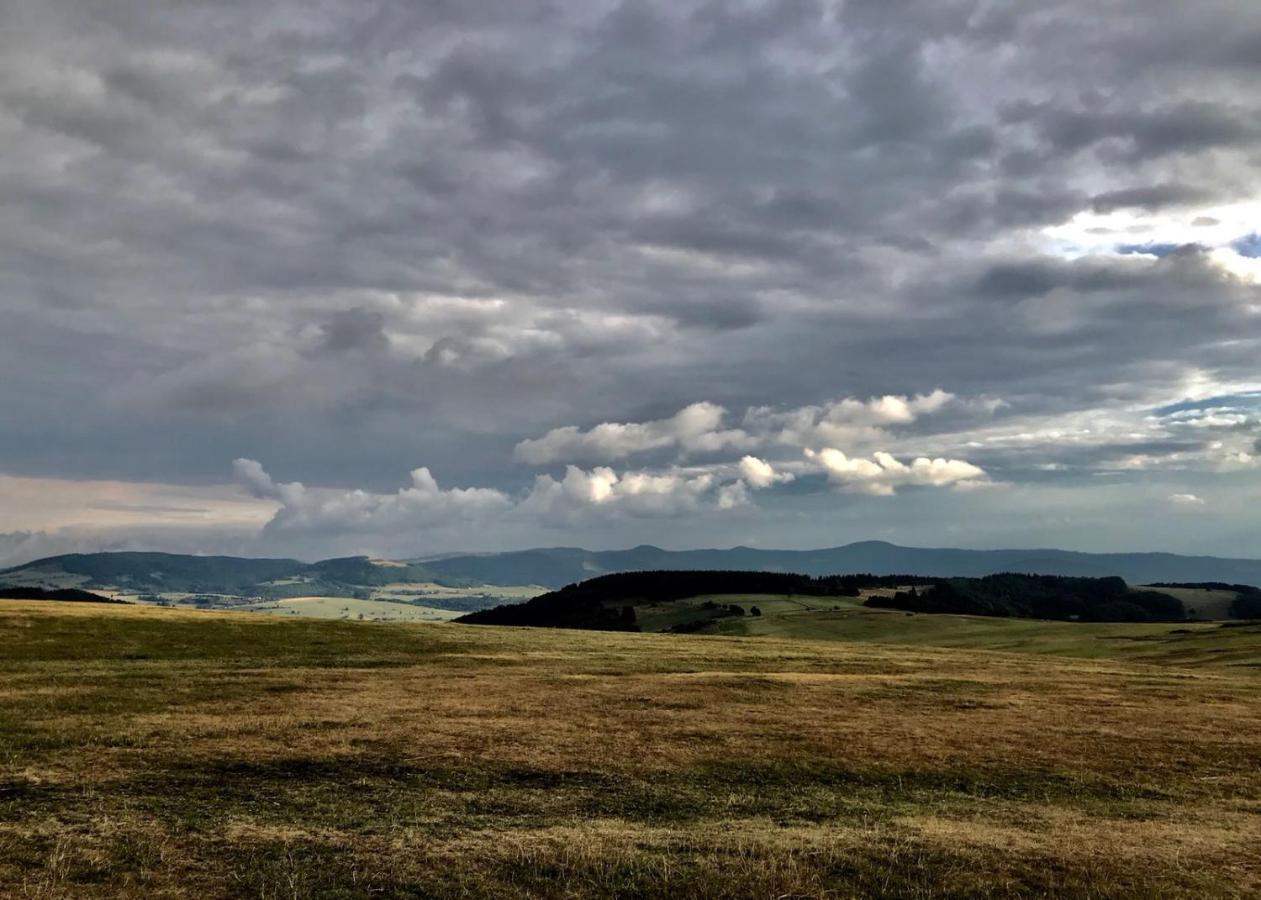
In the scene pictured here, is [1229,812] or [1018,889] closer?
[1018,889]

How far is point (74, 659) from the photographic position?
5547 centimetres

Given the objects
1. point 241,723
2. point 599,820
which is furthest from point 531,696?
point 599,820

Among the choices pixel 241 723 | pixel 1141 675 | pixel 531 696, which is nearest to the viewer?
pixel 241 723

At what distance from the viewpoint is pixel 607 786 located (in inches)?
1004

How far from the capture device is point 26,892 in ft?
51.2

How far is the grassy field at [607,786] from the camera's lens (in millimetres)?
17672

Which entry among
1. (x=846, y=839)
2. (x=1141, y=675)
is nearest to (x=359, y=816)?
(x=846, y=839)

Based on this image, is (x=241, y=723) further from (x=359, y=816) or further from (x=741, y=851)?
(x=741, y=851)

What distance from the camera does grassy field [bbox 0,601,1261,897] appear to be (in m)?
17.7

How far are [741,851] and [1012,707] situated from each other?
3154cm

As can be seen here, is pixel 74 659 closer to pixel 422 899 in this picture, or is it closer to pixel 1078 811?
pixel 422 899

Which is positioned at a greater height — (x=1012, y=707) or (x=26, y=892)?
(x=26, y=892)

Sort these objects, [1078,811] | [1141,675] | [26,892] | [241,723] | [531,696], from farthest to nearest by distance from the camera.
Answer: [1141,675] → [531,696] → [241,723] → [1078,811] → [26,892]

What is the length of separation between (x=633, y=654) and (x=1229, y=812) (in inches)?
2071
